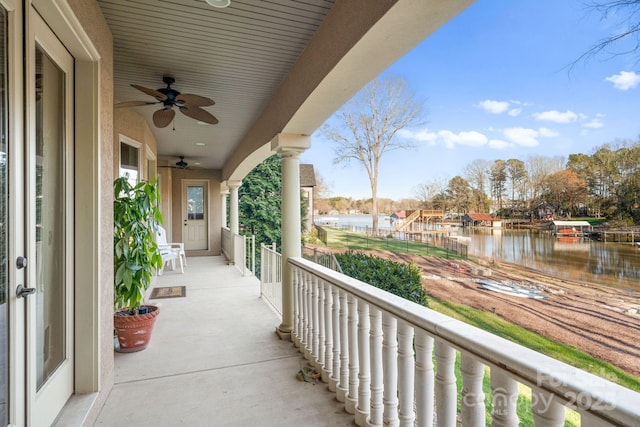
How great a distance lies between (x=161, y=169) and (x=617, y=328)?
864 centimetres

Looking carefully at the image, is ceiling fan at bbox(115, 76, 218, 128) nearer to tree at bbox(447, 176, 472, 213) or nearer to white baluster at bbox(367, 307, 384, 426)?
white baluster at bbox(367, 307, 384, 426)

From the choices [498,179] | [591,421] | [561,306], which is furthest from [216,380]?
[498,179]

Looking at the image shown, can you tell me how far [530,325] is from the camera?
167 inches

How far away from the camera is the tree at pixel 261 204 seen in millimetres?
12531

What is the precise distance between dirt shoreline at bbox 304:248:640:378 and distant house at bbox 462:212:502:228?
2.18 feet

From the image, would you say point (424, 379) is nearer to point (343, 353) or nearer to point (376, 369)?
point (376, 369)

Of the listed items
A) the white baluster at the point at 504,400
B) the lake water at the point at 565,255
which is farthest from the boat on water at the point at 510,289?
the white baluster at the point at 504,400

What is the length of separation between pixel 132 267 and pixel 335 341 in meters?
1.94

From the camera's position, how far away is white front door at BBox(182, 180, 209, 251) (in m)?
9.52

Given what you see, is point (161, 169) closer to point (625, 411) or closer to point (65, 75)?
point (65, 75)

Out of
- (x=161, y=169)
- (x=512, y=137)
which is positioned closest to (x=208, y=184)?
(x=161, y=169)

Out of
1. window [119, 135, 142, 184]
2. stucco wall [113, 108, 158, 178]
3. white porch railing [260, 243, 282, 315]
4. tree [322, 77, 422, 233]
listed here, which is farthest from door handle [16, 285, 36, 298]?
tree [322, 77, 422, 233]

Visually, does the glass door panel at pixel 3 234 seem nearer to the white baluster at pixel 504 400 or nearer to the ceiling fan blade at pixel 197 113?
the white baluster at pixel 504 400

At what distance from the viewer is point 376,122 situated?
29.1 feet
